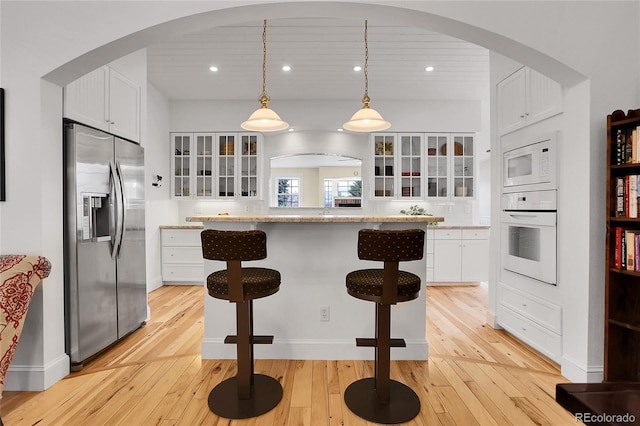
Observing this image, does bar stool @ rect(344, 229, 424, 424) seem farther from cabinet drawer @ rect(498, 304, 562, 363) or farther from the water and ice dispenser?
the water and ice dispenser

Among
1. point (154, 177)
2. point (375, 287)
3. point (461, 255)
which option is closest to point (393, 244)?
point (375, 287)

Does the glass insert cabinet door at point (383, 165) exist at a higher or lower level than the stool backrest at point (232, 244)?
higher

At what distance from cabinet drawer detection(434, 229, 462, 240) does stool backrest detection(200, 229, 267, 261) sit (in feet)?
11.8

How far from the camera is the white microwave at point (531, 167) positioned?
2484mm

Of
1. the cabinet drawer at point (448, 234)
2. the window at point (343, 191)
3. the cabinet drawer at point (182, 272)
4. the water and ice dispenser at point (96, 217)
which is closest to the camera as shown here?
the water and ice dispenser at point (96, 217)

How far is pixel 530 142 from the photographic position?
2691mm

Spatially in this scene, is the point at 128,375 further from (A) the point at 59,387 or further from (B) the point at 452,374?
(B) the point at 452,374

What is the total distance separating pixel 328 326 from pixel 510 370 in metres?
1.36

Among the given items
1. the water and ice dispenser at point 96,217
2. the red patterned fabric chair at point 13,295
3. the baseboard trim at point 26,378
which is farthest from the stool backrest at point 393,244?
the baseboard trim at point 26,378

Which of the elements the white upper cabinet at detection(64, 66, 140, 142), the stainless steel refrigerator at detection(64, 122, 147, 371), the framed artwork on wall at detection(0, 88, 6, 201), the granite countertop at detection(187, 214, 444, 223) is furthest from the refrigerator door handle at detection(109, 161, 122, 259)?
the granite countertop at detection(187, 214, 444, 223)

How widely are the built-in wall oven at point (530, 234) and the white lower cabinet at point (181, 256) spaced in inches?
157

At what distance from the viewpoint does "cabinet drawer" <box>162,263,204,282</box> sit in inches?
194

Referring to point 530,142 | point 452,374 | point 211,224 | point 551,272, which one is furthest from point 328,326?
point 530,142

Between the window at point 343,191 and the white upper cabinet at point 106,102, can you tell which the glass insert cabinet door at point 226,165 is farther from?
the white upper cabinet at point 106,102
